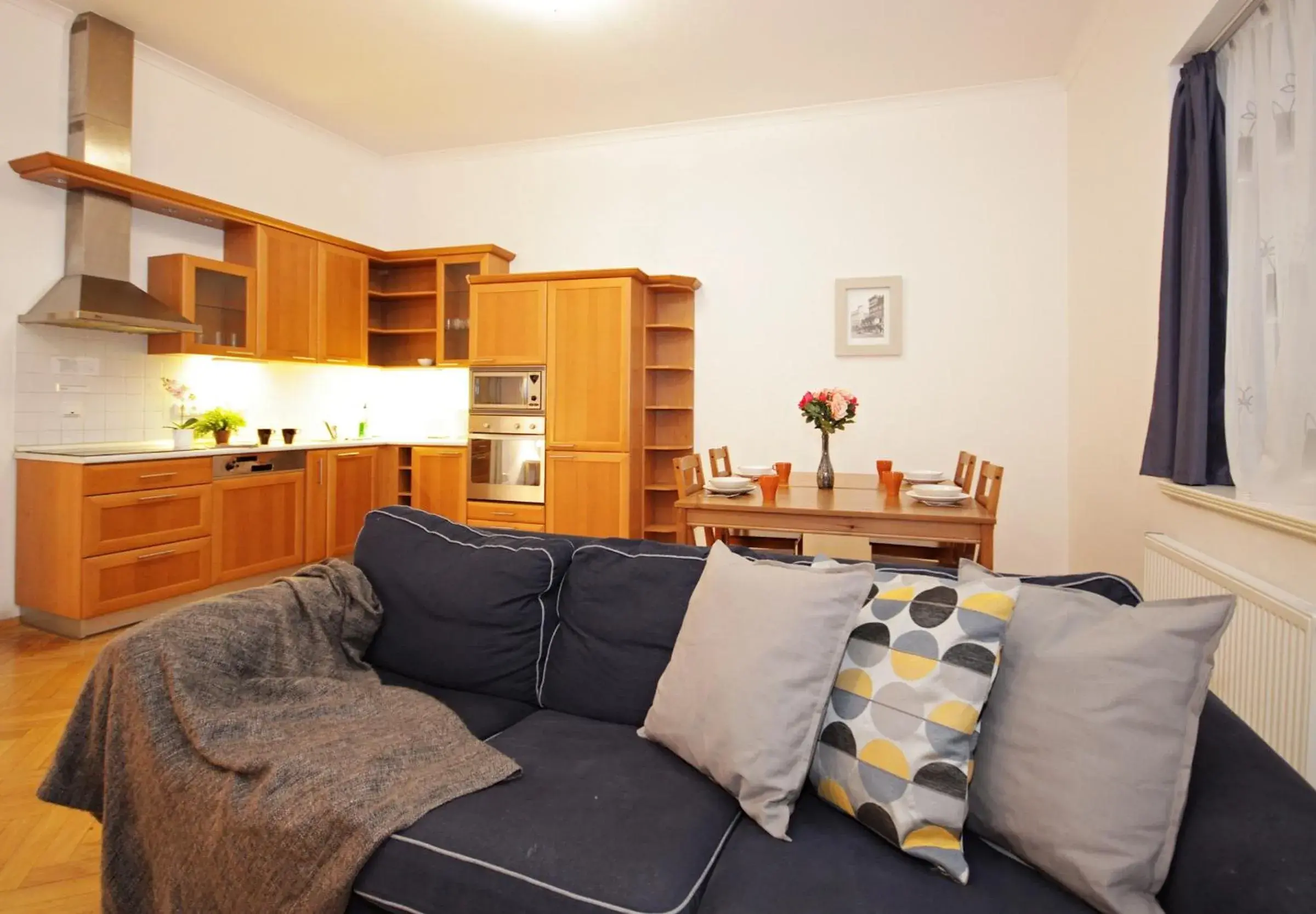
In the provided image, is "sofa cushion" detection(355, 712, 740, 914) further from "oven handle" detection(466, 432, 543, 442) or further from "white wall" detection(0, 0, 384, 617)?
"white wall" detection(0, 0, 384, 617)

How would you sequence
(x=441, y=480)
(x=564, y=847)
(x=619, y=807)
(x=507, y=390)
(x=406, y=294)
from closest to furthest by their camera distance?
(x=564, y=847) < (x=619, y=807) < (x=507, y=390) < (x=441, y=480) < (x=406, y=294)

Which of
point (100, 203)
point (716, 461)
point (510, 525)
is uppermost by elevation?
point (100, 203)

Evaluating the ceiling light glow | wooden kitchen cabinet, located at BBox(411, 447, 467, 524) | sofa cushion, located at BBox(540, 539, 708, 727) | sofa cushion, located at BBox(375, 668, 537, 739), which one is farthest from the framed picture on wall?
sofa cushion, located at BBox(375, 668, 537, 739)

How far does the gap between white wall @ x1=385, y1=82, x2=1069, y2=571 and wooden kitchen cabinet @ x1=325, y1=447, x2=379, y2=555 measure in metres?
2.07

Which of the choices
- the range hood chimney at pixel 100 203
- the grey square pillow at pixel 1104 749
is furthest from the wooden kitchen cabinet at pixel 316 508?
the grey square pillow at pixel 1104 749

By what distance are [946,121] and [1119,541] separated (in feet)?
9.85

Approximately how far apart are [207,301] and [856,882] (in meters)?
4.91

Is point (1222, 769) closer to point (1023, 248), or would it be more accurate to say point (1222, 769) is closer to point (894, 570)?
point (894, 570)

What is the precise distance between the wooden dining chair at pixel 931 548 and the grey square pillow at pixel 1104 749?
6.96 ft

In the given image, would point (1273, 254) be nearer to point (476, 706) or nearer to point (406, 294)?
point (476, 706)

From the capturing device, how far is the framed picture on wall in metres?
4.89

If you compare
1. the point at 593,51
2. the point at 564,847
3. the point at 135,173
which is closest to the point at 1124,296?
the point at 593,51

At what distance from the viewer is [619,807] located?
1.34 meters

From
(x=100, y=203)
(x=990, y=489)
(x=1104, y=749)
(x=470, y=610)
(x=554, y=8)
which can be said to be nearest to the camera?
(x=1104, y=749)
